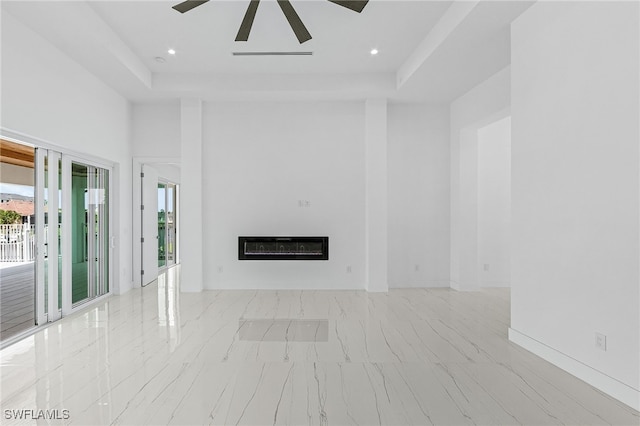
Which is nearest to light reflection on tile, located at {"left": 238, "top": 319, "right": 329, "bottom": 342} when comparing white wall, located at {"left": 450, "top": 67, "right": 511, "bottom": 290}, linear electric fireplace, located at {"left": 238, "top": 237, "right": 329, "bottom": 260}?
linear electric fireplace, located at {"left": 238, "top": 237, "right": 329, "bottom": 260}

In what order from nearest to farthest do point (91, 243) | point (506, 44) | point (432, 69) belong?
point (506, 44) → point (432, 69) → point (91, 243)

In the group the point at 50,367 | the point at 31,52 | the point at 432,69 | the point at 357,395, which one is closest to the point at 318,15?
the point at 432,69

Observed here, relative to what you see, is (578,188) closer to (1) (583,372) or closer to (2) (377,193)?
(1) (583,372)

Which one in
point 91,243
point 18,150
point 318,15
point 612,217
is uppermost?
point 318,15

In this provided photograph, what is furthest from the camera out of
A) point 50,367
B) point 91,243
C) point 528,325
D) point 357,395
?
point 91,243

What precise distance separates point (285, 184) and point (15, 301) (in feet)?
13.0

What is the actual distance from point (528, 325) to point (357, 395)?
6.23 ft

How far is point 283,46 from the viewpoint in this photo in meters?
4.74

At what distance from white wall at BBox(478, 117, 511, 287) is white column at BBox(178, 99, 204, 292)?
4776 millimetres

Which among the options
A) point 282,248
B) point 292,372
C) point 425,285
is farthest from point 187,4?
point 425,285

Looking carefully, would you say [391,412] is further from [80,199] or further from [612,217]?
[80,199]

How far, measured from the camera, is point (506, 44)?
4.13 m

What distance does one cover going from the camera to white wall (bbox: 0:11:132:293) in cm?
357

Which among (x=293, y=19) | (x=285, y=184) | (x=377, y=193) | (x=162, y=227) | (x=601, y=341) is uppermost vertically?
(x=293, y=19)
